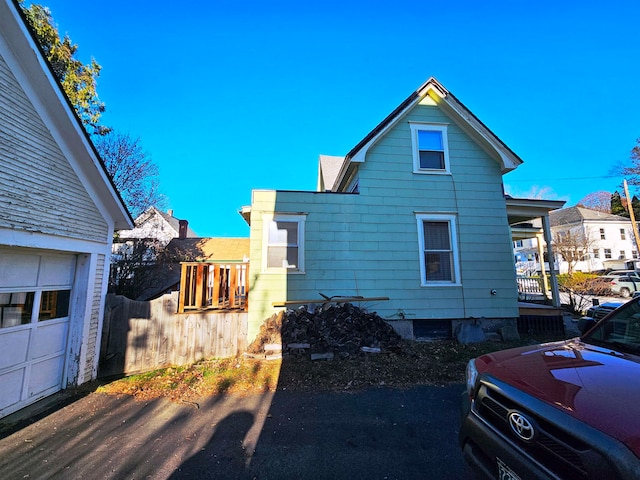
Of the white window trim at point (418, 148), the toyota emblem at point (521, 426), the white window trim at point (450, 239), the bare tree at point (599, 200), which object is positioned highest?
the bare tree at point (599, 200)

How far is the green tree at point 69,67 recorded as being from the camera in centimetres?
1045

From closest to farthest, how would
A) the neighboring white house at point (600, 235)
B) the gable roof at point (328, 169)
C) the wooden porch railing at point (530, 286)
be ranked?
the wooden porch railing at point (530, 286)
the gable roof at point (328, 169)
the neighboring white house at point (600, 235)

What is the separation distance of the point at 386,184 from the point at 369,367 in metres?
5.01

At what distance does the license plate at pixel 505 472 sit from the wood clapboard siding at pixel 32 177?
6290 millimetres

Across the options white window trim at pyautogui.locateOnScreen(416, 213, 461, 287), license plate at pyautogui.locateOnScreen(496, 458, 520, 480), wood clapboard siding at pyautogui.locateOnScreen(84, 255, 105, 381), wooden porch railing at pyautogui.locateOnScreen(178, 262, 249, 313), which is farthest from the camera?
white window trim at pyautogui.locateOnScreen(416, 213, 461, 287)

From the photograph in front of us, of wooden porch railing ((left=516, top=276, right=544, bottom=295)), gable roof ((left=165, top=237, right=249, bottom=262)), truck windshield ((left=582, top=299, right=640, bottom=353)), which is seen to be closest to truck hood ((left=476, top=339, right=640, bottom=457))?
truck windshield ((left=582, top=299, right=640, bottom=353))

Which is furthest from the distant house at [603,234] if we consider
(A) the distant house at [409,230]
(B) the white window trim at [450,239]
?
(B) the white window trim at [450,239]

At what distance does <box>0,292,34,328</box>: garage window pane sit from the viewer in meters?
4.30

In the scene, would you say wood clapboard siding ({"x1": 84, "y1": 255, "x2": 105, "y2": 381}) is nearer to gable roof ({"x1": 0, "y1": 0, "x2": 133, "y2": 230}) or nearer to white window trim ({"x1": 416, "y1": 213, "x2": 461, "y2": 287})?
gable roof ({"x1": 0, "y1": 0, "x2": 133, "y2": 230})

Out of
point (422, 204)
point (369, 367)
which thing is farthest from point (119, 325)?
point (422, 204)

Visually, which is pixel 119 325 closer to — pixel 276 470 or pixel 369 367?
pixel 276 470

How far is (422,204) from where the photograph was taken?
8.34m

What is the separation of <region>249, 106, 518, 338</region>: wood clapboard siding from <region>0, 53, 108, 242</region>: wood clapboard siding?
371 centimetres

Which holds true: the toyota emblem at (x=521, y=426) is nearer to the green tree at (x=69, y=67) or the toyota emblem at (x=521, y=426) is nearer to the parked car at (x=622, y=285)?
the green tree at (x=69, y=67)
